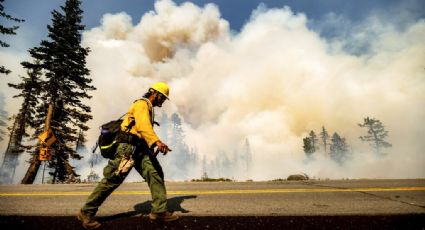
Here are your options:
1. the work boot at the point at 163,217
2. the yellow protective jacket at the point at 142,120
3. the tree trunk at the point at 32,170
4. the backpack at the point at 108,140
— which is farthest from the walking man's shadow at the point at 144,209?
the tree trunk at the point at 32,170

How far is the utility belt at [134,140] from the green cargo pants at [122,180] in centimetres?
6

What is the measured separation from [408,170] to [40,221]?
86885 mm

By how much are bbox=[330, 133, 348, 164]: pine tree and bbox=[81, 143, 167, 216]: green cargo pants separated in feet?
318

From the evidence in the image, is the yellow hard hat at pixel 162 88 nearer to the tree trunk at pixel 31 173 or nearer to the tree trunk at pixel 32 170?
the tree trunk at pixel 32 170

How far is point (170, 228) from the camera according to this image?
3334mm

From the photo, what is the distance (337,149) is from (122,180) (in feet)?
323

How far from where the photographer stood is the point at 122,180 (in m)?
3.87

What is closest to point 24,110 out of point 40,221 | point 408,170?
point 40,221

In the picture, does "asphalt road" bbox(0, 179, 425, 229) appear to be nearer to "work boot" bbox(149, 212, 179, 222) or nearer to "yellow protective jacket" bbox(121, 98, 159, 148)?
"work boot" bbox(149, 212, 179, 222)

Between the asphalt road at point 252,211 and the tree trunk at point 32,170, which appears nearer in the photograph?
the asphalt road at point 252,211

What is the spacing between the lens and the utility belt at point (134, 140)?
390 cm

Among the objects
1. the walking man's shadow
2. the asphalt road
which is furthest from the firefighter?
the walking man's shadow

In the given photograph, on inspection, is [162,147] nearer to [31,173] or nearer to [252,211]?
[252,211]

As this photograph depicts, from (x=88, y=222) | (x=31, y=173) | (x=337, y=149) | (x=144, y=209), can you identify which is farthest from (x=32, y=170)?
(x=337, y=149)
